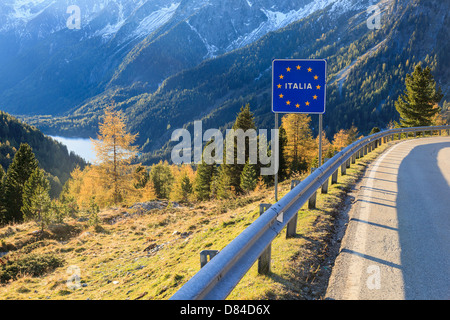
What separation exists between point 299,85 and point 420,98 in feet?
123

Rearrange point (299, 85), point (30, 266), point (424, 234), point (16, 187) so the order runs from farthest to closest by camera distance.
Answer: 1. point (16, 187)
2. point (30, 266)
3. point (299, 85)
4. point (424, 234)

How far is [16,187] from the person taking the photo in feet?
128

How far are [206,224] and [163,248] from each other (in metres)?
1.86

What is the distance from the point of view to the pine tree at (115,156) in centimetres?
2659

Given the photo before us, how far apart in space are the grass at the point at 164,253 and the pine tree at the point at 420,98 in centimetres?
3032

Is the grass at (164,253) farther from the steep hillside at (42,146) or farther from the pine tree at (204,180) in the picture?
the steep hillside at (42,146)

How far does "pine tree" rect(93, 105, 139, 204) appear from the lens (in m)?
26.6

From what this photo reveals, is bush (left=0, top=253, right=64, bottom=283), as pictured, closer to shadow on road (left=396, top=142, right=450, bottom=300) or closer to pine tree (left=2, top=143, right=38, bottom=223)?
shadow on road (left=396, top=142, right=450, bottom=300)

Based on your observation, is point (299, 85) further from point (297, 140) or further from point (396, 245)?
point (297, 140)

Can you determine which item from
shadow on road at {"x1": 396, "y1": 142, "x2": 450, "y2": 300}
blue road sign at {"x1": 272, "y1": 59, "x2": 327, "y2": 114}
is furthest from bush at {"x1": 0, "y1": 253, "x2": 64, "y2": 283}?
shadow on road at {"x1": 396, "y1": 142, "x2": 450, "y2": 300}

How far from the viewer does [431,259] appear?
435 cm

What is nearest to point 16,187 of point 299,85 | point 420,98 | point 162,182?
point 162,182
